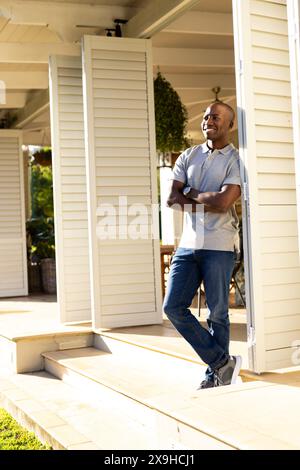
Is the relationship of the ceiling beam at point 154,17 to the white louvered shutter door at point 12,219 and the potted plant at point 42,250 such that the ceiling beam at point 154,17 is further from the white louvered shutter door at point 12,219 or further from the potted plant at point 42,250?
the potted plant at point 42,250

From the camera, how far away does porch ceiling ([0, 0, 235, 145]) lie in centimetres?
524

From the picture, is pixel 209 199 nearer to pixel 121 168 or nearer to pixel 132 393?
pixel 132 393

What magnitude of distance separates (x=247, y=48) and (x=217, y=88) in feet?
15.4

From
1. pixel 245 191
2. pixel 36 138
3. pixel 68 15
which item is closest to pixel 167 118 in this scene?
pixel 68 15

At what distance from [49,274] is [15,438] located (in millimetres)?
5886

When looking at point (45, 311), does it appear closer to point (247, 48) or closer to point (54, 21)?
point (54, 21)

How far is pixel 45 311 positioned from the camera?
6734 millimetres

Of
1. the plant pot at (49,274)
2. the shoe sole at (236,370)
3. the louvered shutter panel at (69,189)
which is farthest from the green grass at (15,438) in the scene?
the plant pot at (49,274)

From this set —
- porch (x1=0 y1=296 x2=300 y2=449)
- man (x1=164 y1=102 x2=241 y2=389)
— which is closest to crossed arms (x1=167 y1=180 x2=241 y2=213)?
man (x1=164 y1=102 x2=241 y2=389)

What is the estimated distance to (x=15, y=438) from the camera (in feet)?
11.2

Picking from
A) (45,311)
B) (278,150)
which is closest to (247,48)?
(278,150)

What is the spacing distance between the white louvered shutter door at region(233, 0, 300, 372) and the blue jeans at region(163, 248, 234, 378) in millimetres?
163

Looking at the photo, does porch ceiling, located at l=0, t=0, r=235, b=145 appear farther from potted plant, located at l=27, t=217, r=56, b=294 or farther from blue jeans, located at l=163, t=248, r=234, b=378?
blue jeans, located at l=163, t=248, r=234, b=378

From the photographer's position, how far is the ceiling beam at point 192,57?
21.7 ft
